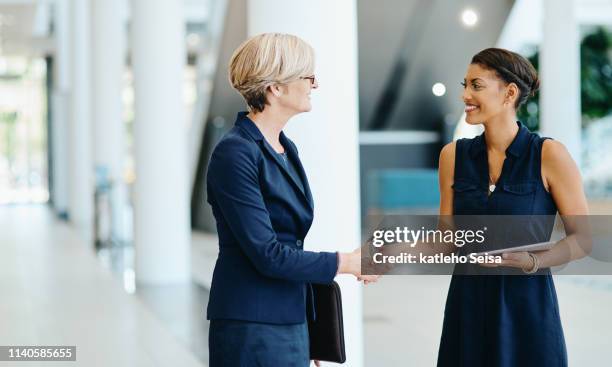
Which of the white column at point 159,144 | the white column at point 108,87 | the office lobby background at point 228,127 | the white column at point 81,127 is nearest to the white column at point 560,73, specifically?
the office lobby background at point 228,127

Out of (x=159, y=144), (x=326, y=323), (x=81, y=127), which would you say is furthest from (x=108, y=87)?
(x=326, y=323)

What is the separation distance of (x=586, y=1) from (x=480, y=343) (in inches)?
758

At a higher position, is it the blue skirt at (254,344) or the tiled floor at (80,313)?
the blue skirt at (254,344)

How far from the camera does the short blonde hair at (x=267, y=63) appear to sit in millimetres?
2182

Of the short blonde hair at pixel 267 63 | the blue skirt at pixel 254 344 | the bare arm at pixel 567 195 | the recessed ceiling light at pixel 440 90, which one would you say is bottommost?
the blue skirt at pixel 254 344

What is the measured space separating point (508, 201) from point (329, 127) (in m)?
1.90

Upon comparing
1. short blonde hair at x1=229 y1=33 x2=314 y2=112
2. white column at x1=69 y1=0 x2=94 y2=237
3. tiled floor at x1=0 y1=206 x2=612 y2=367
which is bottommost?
tiled floor at x1=0 y1=206 x2=612 y2=367

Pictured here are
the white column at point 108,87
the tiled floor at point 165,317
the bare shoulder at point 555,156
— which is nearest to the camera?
the bare shoulder at point 555,156

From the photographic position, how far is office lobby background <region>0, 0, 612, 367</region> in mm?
4328

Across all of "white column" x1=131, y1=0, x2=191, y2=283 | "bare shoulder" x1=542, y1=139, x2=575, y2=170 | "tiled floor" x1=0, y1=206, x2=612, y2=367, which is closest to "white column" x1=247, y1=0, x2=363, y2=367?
"tiled floor" x1=0, y1=206, x2=612, y2=367

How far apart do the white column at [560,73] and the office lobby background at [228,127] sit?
0.8 inches

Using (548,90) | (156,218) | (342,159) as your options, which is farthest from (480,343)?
(548,90)

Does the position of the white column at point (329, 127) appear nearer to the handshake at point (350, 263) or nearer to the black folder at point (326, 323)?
the black folder at point (326, 323)

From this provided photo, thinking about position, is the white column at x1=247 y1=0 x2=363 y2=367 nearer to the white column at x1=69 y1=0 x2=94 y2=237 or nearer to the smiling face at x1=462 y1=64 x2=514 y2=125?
the smiling face at x1=462 y1=64 x2=514 y2=125
